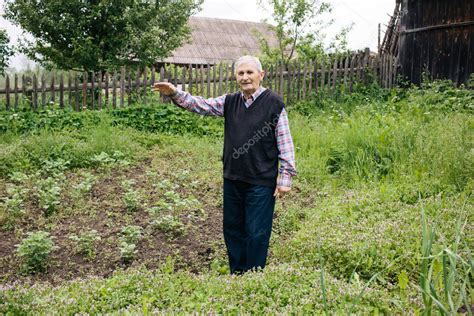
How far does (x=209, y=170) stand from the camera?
788 cm

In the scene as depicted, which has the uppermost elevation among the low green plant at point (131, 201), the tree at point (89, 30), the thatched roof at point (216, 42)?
the thatched roof at point (216, 42)

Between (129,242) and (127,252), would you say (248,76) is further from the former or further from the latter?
(129,242)

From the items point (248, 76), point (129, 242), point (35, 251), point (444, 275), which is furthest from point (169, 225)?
point (444, 275)

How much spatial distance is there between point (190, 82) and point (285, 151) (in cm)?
834

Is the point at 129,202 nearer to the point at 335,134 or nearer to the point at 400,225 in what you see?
the point at 400,225

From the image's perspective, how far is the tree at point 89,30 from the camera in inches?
518

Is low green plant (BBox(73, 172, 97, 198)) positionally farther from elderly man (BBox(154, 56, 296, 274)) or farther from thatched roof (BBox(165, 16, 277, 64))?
thatched roof (BBox(165, 16, 277, 64))

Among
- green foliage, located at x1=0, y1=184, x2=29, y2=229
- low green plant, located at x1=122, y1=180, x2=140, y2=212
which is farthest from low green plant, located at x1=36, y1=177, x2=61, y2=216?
low green plant, located at x1=122, y1=180, x2=140, y2=212

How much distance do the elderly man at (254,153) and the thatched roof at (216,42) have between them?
74.7 feet

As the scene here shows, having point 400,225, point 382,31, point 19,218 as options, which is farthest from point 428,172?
point 382,31

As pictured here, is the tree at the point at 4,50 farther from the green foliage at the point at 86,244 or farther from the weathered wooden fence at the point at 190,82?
the green foliage at the point at 86,244

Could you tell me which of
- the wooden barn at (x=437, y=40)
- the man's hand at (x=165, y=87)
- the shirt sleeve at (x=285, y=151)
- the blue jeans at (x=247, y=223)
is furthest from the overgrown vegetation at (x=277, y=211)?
the wooden barn at (x=437, y=40)

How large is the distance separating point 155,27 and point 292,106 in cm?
479

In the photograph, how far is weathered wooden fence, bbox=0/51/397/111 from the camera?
10602mm
